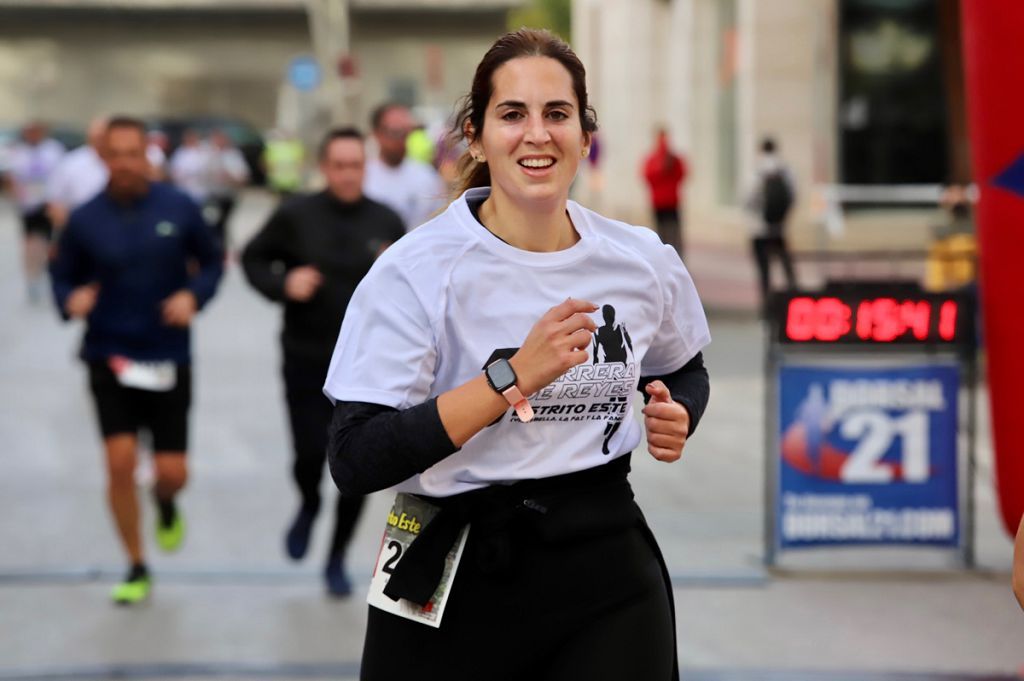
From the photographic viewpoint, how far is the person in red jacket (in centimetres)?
2134

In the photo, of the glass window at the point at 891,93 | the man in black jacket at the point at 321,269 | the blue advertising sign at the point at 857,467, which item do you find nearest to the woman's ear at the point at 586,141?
the man in black jacket at the point at 321,269

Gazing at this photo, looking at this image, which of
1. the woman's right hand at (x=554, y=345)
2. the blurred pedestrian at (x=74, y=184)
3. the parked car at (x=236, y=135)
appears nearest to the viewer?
the woman's right hand at (x=554, y=345)

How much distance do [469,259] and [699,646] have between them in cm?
367

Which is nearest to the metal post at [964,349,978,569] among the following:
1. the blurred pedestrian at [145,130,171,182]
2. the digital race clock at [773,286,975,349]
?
the digital race clock at [773,286,975,349]

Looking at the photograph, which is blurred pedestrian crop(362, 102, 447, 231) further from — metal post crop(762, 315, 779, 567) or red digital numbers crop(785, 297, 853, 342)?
red digital numbers crop(785, 297, 853, 342)

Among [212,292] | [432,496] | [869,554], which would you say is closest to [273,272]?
[212,292]

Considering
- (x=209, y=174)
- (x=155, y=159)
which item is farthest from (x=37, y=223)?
(x=209, y=174)

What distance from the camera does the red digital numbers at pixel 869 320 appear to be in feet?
25.0

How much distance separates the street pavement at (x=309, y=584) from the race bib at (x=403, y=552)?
286 centimetres

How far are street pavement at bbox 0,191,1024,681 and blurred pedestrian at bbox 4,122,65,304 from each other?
827cm

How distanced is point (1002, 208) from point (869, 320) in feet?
2.41

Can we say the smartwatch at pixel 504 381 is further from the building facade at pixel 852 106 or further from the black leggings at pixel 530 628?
the building facade at pixel 852 106

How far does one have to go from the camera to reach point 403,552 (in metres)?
3.35

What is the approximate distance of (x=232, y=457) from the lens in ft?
34.8
